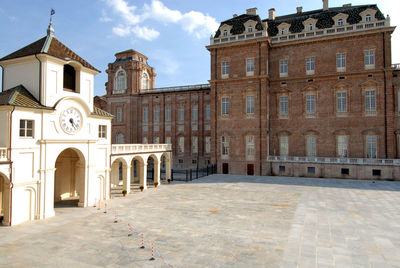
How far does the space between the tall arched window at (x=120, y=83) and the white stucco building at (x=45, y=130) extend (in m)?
31.0

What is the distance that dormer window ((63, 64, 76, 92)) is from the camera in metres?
20.2

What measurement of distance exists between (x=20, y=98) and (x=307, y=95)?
118ft

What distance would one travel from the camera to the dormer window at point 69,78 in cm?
2025

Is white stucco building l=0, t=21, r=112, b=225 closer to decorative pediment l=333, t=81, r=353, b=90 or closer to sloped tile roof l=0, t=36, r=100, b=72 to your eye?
sloped tile roof l=0, t=36, r=100, b=72

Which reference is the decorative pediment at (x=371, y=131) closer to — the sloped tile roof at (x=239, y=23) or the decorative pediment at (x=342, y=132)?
the decorative pediment at (x=342, y=132)

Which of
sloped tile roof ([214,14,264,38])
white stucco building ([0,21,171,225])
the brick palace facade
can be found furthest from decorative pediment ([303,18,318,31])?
white stucco building ([0,21,171,225])

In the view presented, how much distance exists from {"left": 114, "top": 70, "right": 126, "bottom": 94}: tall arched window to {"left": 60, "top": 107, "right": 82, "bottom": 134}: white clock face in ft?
109

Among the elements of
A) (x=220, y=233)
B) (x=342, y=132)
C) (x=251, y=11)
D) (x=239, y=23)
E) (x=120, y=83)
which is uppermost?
(x=251, y=11)

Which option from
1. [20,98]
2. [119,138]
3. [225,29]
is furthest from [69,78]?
[119,138]

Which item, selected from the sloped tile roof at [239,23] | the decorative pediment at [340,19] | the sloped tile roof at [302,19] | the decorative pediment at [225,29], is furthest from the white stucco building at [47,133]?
the decorative pediment at [340,19]

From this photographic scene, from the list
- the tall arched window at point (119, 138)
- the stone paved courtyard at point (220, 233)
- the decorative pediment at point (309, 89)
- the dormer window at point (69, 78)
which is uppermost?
the decorative pediment at point (309, 89)

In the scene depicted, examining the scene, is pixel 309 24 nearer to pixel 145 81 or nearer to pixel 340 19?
pixel 340 19

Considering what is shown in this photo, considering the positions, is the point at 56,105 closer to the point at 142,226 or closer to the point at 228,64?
the point at 142,226

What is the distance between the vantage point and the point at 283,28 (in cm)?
4138
